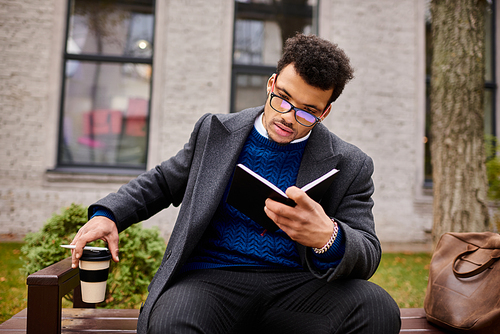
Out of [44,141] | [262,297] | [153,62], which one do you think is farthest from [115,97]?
[262,297]

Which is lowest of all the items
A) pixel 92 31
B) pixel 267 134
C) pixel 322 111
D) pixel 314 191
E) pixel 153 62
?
pixel 314 191

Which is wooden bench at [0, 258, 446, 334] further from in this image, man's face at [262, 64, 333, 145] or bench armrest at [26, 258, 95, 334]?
man's face at [262, 64, 333, 145]

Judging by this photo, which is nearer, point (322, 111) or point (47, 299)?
point (47, 299)

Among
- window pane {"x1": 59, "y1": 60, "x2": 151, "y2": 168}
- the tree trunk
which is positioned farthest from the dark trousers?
window pane {"x1": 59, "y1": 60, "x2": 151, "y2": 168}

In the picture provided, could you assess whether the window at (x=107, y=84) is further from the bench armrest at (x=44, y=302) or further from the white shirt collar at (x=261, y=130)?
the bench armrest at (x=44, y=302)

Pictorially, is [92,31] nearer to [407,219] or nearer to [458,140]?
[458,140]

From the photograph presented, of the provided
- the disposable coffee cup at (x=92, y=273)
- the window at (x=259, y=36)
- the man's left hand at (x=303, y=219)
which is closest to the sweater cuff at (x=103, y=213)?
the disposable coffee cup at (x=92, y=273)

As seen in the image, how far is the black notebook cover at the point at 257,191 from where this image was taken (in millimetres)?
1295

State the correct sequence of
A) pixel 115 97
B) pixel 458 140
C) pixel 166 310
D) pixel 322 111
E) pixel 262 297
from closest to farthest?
pixel 166 310 < pixel 262 297 < pixel 322 111 < pixel 458 140 < pixel 115 97

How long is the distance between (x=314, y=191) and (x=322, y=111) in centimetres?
53

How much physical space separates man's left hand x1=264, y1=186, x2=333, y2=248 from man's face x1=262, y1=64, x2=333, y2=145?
52cm

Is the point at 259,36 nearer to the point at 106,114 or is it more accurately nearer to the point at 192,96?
the point at 192,96

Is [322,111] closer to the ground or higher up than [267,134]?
higher up

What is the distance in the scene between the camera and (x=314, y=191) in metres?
1.39
